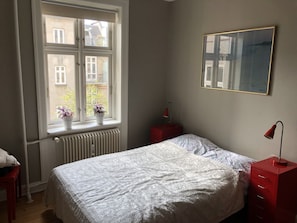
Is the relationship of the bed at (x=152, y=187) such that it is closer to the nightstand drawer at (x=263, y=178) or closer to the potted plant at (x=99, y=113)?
the nightstand drawer at (x=263, y=178)

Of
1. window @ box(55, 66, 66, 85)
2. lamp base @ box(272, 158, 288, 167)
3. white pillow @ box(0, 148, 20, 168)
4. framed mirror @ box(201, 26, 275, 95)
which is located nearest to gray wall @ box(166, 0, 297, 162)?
framed mirror @ box(201, 26, 275, 95)

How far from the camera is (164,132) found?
3.58 meters

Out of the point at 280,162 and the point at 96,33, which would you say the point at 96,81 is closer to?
the point at 96,33

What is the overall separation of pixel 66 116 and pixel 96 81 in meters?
0.66

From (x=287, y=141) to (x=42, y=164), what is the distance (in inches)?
109

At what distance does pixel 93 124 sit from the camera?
11.3 feet

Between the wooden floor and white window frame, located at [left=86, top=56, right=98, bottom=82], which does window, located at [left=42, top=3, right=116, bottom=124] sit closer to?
white window frame, located at [left=86, top=56, right=98, bottom=82]

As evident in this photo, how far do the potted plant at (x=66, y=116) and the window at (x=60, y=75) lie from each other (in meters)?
0.34

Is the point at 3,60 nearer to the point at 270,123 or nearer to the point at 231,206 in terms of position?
the point at 231,206

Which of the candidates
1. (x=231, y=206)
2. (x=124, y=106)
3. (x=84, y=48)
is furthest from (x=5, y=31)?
(x=231, y=206)

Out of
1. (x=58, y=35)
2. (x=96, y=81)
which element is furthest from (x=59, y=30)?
(x=96, y=81)

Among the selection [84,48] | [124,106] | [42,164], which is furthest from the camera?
[124,106]

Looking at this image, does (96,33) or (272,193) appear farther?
(96,33)

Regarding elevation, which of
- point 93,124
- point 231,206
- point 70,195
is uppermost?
point 93,124
